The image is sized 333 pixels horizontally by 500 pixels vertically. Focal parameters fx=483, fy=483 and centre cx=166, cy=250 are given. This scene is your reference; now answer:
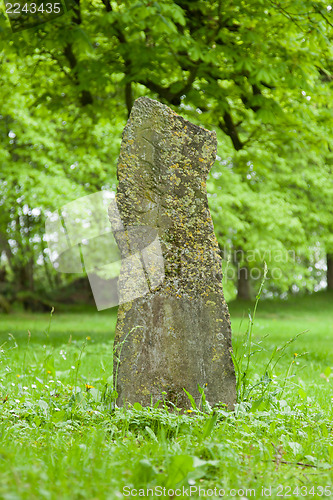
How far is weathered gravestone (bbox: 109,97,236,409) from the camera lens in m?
3.75

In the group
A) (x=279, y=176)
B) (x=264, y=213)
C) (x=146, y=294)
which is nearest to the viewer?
(x=146, y=294)

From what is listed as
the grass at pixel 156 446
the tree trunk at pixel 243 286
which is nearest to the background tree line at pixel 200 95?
the tree trunk at pixel 243 286

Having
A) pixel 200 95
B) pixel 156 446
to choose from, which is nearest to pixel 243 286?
pixel 200 95

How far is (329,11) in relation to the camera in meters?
7.29

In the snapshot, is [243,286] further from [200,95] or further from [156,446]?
[156,446]

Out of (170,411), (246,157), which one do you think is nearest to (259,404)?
(170,411)

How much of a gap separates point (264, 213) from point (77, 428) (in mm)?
13429

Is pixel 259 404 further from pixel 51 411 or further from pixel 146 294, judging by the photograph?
pixel 51 411

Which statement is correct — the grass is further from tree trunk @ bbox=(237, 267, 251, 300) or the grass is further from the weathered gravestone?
tree trunk @ bbox=(237, 267, 251, 300)

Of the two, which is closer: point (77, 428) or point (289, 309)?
point (77, 428)

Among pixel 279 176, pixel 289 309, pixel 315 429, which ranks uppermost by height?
pixel 279 176

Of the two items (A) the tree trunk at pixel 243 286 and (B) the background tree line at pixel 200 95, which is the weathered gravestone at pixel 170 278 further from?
(A) the tree trunk at pixel 243 286

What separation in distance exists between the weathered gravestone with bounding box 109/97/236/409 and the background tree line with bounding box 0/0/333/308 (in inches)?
112

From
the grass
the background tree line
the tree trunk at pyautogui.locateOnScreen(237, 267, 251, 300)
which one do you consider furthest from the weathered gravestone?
the tree trunk at pyautogui.locateOnScreen(237, 267, 251, 300)
